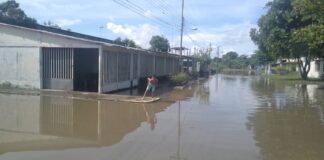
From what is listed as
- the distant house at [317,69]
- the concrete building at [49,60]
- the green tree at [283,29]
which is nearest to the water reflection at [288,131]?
the concrete building at [49,60]

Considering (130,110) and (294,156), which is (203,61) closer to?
(130,110)

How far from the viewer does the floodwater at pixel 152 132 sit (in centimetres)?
865

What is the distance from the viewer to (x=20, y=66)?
2312cm

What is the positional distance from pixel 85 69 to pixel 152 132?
16.3 metres

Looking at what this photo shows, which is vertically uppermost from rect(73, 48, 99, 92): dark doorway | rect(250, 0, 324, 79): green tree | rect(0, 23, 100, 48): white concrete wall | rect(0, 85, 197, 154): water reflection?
rect(250, 0, 324, 79): green tree

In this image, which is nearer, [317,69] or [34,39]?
[34,39]

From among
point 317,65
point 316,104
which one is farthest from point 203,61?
point 316,104

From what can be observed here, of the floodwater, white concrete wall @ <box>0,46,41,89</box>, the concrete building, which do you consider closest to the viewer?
the floodwater

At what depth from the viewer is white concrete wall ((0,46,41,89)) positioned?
22828 mm

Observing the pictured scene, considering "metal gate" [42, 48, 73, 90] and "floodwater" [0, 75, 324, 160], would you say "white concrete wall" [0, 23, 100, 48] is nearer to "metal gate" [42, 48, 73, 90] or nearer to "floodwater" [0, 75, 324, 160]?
"metal gate" [42, 48, 73, 90]

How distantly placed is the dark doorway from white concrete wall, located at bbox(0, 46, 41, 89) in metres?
2.26

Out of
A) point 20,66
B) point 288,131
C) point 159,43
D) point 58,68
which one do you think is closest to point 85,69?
point 58,68

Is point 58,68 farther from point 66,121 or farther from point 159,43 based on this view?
point 159,43

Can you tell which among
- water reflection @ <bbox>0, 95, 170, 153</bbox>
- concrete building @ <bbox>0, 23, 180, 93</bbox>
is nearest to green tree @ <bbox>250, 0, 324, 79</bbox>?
concrete building @ <bbox>0, 23, 180, 93</bbox>
